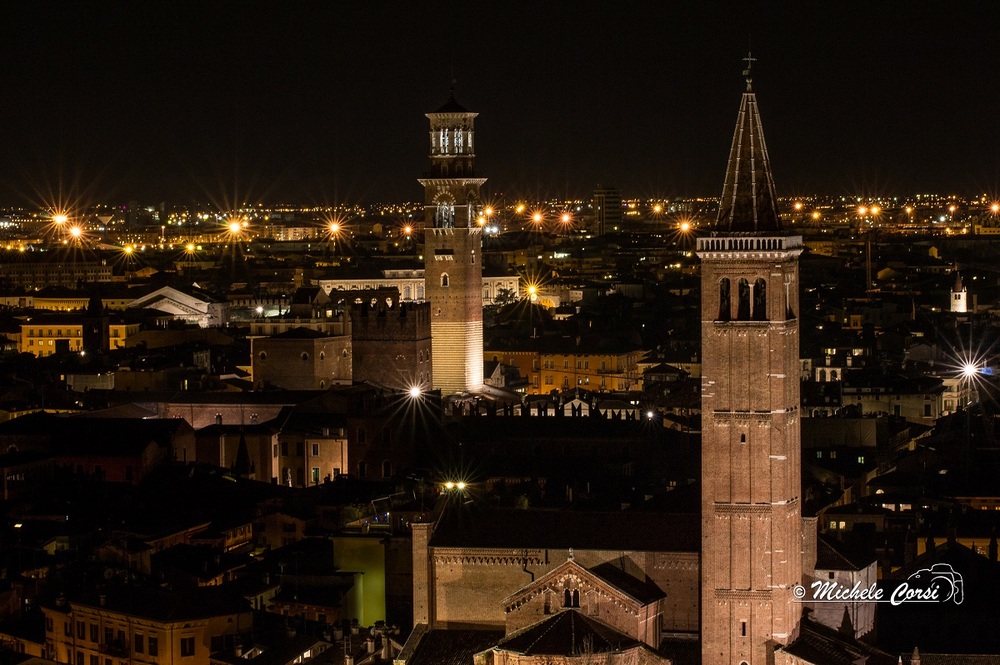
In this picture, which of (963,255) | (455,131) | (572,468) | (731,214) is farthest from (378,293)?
(963,255)

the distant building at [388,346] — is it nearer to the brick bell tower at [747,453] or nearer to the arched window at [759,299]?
the brick bell tower at [747,453]

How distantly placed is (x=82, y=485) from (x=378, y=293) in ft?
79.3

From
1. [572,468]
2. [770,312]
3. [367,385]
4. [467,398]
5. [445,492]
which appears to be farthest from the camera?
[467,398]

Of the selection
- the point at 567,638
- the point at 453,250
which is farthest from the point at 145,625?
the point at 453,250

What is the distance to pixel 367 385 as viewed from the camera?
6012 centimetres

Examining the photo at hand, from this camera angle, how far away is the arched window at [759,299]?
35969 millimetres

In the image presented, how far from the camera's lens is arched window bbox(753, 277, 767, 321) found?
3597cm

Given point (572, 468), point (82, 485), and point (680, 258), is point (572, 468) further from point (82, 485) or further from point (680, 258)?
point (680, 258)

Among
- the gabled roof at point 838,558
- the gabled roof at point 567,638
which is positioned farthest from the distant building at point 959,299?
the gabled roof at point 567,638

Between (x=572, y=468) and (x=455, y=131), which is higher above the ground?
(x=455, y=131)

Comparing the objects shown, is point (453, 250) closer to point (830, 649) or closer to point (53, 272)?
point (830, 649)

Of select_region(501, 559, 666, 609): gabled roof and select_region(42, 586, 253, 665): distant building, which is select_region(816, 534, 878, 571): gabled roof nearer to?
select_region(501, 559, 666, 609): gabled roof

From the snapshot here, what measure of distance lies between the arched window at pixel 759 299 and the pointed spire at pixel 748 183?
904 mm

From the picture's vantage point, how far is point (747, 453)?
35.9 metres
